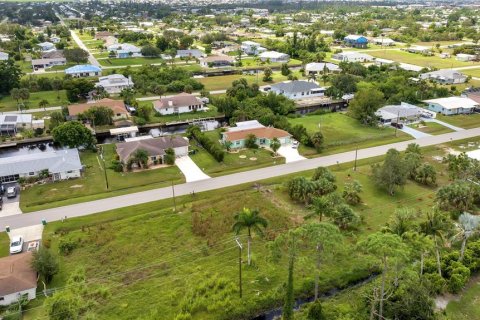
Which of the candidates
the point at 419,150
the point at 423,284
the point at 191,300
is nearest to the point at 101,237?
the point at 191,300

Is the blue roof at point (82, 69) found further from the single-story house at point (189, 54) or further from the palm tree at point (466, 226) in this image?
the palm tree at point (466, 226)

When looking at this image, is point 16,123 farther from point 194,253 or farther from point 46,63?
point 46,63

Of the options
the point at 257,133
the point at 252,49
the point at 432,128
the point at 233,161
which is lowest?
the point at 432,128

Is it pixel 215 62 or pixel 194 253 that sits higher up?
pixel 215 62

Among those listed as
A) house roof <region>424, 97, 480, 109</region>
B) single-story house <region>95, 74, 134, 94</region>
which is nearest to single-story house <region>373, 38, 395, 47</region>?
house roof <region>424, 97, 480, 109</region>

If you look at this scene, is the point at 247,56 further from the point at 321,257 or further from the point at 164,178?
the point at 321,257

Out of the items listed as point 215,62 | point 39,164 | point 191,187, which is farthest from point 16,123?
point 215,62

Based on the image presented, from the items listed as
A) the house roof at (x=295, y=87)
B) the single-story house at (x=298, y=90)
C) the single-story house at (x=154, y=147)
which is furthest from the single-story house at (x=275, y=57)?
the single-story house at (x=154, y=147)
